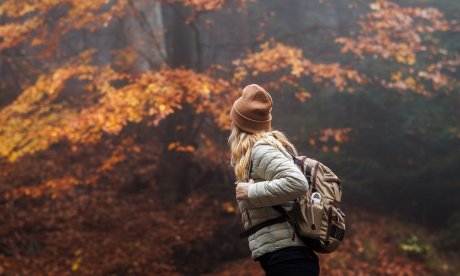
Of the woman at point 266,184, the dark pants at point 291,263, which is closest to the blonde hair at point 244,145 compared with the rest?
the woman at point 266,184

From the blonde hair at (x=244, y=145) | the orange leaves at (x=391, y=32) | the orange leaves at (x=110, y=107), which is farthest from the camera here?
the orange leaves at (x=391, y=32)

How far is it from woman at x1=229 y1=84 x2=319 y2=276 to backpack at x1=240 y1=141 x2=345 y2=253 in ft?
0.14

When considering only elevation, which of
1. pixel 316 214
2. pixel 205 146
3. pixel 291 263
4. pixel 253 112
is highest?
pixel 253 112

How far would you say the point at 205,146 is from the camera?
12039 mm

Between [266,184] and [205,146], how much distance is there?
29.8ft

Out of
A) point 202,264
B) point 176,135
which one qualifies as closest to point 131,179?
point 176,135

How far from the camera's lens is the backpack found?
306 cm

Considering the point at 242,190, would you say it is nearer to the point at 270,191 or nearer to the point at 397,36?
the point at 270,191

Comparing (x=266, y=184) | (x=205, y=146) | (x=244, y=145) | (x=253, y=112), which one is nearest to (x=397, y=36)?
(x=205, y=146)

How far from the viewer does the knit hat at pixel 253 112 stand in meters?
3.31

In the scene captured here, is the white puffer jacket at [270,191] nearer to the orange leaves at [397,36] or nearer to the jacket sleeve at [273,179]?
the jacket sleeve at [273,179]

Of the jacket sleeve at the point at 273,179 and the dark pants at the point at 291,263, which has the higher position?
the jacket sleeve at the point at 273,179

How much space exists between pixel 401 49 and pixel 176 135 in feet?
16.4

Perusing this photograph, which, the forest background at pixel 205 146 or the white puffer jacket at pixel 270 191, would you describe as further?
the forest background at pixel 205 146
